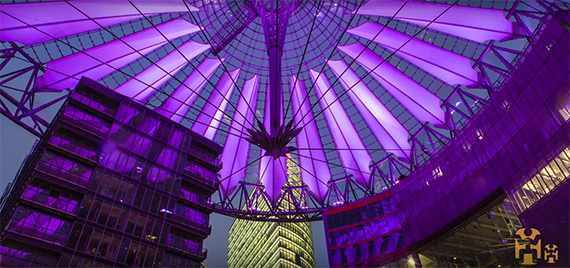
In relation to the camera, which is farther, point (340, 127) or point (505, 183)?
point (340, 127)

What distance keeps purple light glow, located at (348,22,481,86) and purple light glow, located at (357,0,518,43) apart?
2327 millimetres

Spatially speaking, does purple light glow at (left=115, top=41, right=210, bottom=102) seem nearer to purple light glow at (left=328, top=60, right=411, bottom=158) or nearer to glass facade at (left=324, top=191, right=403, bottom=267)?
purple light glow at (left=328, top=60, right=411, bottom=158)

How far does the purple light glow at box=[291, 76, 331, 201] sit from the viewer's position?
115 feet

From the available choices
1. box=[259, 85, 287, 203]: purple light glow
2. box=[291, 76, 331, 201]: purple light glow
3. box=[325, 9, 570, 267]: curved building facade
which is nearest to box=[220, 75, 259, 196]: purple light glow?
box=[259, 85, 287, 203]: purple light glow

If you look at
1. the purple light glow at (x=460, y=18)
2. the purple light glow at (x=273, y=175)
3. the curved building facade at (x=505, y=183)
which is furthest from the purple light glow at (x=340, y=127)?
the purple light glow at (x=460, y=18)

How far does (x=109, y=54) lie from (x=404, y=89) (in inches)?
936

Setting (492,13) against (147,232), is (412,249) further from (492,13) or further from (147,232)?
(147,232)

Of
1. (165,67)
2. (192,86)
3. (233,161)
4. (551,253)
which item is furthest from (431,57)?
(233,161)

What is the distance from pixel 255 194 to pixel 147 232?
44.4 ft

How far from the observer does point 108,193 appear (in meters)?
28.8

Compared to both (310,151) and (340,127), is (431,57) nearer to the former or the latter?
(340,127)

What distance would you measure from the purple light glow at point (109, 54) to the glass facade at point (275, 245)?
109 feet

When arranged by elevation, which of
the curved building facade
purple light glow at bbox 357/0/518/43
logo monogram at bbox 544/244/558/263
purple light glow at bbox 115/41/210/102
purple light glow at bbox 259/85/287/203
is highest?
purple light glow at bbox 115/41/210/102

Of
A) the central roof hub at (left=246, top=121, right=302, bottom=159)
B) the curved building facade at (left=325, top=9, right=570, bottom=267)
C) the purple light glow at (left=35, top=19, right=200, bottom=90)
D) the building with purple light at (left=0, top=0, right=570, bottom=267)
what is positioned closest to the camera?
the curved building facade at (left=325, top=9, right=570, bottom=267)
